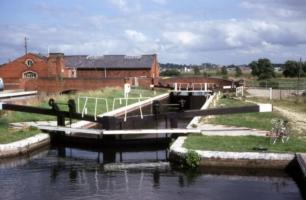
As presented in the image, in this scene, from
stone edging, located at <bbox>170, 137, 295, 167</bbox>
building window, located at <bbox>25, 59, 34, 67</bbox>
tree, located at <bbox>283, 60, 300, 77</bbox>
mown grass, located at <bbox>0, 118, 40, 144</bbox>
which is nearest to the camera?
stone edging, located at <bbox>170, 137, 295, 167</bbox>

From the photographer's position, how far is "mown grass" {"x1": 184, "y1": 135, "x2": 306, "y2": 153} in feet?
43.5

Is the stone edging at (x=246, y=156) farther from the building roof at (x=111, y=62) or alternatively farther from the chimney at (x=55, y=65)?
the building roof at (x=111, y=62)

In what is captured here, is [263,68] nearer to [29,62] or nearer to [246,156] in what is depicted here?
[29,62]

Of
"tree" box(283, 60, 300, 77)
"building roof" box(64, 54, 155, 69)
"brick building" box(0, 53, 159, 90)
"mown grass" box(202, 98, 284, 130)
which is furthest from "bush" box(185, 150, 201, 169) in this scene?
A: "tree" box(283, 60, 300, 77)

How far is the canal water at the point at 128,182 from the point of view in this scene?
1066 cm

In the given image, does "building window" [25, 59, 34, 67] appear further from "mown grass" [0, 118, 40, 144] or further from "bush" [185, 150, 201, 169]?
"bush" [185, 150, 201, 169]

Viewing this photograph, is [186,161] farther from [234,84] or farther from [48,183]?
[234,84]

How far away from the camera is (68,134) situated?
57.6 feet

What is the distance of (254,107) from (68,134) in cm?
651

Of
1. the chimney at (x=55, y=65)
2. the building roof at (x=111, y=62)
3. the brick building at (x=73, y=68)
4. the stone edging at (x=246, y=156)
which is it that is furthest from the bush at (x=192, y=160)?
the building roof at (x=111, y=62)

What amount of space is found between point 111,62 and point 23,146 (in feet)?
153

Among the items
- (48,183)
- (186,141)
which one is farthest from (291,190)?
(48,183)

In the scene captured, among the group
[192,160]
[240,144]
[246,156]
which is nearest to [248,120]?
Result: [240,144]

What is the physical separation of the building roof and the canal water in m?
45.4
